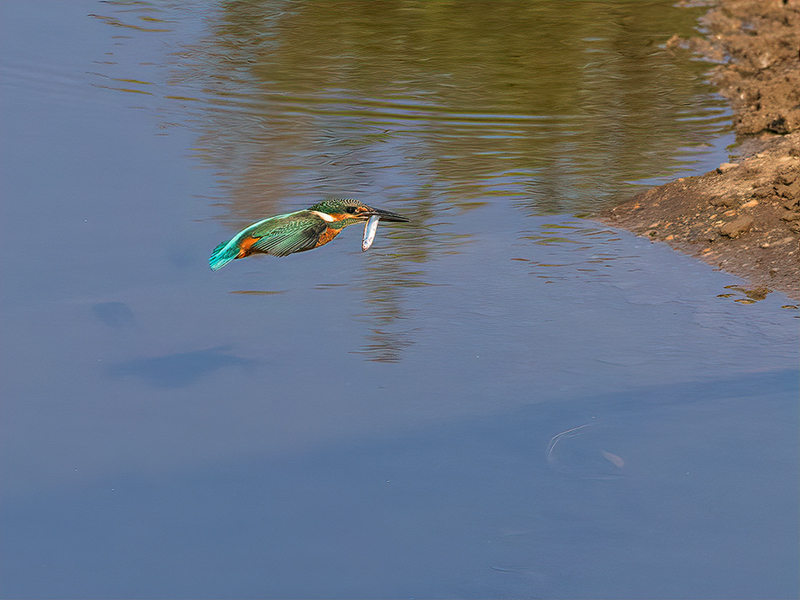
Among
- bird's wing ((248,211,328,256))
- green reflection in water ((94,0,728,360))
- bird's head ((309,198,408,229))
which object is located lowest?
green reflection in water ((94,0,728,360))

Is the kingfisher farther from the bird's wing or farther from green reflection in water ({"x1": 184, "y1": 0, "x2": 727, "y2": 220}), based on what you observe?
green reflection in water ({"x1": 184, "y1": 0, "x2": 727, "y2": 220})

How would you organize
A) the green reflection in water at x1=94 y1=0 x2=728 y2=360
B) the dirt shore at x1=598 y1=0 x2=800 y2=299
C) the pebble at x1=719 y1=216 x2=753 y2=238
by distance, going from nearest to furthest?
the dirt shore at x1=598 y1=0 x2=800 y2=299 < the pebble at x1=719 y1=216 x2=753 y2=238 < the green reflection in water at x1=94 y1=0 x2=728 y2=360

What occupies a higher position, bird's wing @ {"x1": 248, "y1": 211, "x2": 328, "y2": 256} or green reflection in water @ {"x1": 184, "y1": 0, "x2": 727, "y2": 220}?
bird's wing @ {"x1": 248, "y1": 211, "x2": 328, "y2": 256}

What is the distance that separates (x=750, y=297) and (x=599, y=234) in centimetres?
80

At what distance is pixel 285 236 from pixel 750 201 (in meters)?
2.53

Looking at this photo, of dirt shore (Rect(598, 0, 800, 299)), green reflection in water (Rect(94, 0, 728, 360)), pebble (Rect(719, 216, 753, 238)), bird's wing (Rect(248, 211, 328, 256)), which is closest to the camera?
bird's wing (Rect(248, 211, 328, 256))

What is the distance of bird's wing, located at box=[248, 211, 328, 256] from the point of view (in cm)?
279

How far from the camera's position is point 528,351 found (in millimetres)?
3691

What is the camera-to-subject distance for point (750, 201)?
4594mm

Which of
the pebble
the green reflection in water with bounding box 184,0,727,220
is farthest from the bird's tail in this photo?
the pebble

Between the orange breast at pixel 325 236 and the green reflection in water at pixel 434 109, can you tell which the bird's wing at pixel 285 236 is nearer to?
the orange breast at pixel 325 236

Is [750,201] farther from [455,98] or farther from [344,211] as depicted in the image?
[344,211]

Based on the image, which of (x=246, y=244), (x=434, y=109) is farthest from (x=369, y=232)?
(x=434, y=109)

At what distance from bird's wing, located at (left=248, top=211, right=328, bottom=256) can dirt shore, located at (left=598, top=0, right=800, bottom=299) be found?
6.60ft
